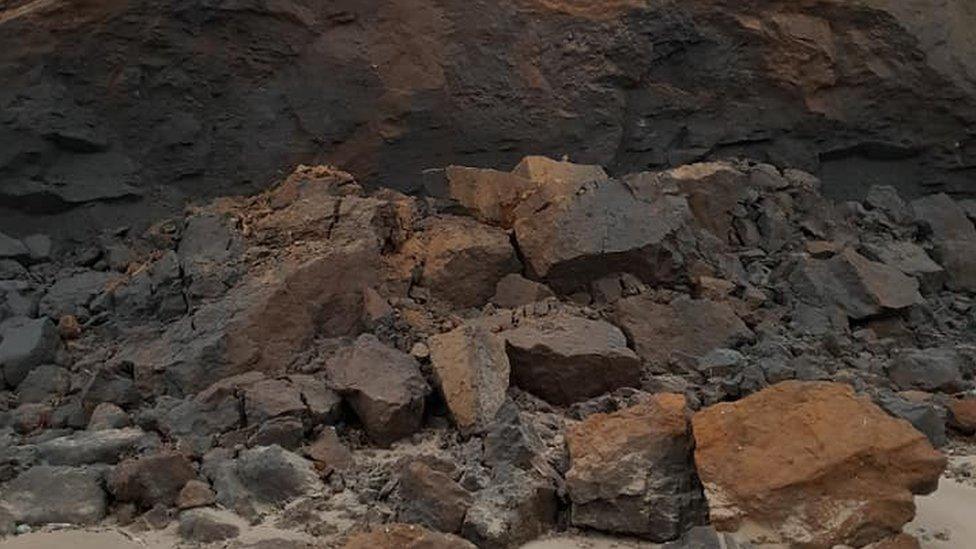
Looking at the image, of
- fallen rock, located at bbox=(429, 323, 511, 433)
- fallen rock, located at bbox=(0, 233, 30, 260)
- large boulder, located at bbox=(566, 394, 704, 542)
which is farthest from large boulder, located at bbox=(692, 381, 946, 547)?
fallen rock, located at bbox=(0, 233, 30, 260)


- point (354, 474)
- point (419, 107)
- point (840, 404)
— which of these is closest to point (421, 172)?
point (419, 107)

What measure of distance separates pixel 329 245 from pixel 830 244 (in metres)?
2.24

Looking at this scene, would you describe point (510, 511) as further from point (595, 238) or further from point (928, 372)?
point (928, 372)

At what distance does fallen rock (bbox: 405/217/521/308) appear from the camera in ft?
13.9

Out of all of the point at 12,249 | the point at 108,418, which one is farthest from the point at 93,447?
the point at 12,249

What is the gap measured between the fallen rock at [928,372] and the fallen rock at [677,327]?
1.79 feet

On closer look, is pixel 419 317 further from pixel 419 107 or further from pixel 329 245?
pixel 419 107

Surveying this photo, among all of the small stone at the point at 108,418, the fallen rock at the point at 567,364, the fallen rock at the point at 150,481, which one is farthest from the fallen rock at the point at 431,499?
the small stone at the point at 108,418

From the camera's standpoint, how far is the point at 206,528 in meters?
2.84

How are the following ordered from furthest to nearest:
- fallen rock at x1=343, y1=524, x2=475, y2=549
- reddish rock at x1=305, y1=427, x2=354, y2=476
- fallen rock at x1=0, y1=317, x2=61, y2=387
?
fallen rock at x1=0, y1=317, x2=61, y2=387 → reddish rock at x1=305, y1=427, x2=354, y2=476 → fallen rock at x1=343, y1=524, x2=475, y2=549

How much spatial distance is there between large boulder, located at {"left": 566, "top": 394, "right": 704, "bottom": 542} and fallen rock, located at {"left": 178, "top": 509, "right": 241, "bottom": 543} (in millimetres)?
892

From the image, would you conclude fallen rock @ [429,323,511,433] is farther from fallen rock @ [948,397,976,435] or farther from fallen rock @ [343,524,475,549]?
fallen rock @ [948,397,976,435]

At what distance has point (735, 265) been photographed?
4.67 meters

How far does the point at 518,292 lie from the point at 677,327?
24.0 inches
